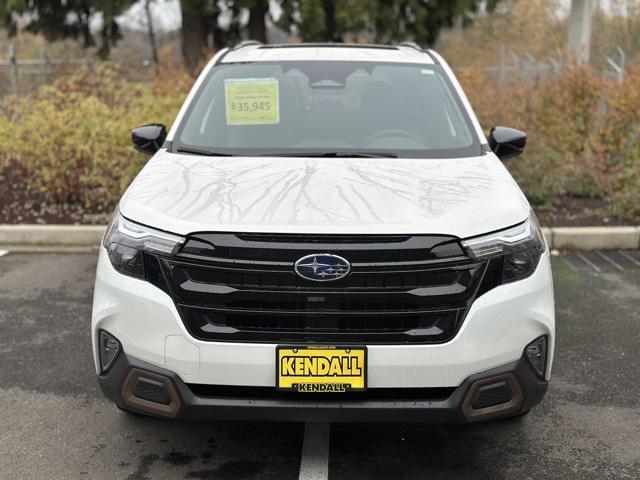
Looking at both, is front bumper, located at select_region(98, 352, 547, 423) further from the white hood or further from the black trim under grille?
the white hood

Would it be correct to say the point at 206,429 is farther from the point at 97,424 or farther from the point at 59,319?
the point at 59,319

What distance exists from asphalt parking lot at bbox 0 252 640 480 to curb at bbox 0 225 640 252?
2367mm

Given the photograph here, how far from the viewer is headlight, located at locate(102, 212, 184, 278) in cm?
295

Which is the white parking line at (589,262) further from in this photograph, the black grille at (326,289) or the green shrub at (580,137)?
the black grille at (326,289)

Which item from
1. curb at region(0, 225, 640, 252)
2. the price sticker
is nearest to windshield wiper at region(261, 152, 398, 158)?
the price sticker

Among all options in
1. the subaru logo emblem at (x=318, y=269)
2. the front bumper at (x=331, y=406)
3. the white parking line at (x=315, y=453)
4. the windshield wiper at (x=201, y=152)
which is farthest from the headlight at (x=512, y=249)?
the windshield wiper at (x=201, y=152)

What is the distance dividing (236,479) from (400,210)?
4.26ft

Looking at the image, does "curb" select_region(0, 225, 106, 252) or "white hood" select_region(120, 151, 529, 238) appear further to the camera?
"curb" select_region(0, 225, 106, 252)

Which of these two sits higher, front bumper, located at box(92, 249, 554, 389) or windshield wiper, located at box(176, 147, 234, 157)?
windshield wiper, located at box(176, 147, 234, 157)

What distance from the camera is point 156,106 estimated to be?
27.7 feet

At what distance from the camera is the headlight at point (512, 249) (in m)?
2.94

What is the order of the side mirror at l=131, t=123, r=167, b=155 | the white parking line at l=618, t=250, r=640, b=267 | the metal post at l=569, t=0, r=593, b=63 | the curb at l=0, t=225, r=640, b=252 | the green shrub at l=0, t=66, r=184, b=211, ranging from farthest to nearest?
the metal post at l=569, t=0, r=593, b=63
the green shrub at l=0, t=66, r=184, b=211
the curb at l=0, t=225, r=640, b=252
the white parking line at l=618, t=250, r=640, b=267
the side mirror at l=131, t=123, r=167, b=155

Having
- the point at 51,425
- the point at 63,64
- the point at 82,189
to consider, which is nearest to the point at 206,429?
the point at 51,425

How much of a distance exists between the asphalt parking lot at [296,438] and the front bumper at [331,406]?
0.45 metres
